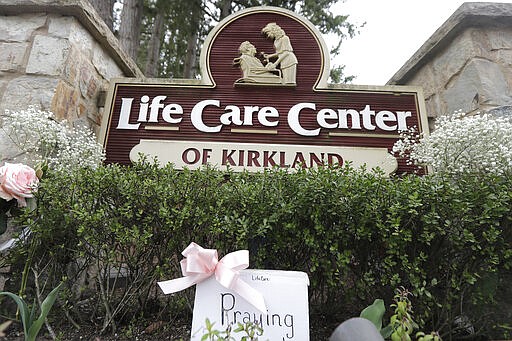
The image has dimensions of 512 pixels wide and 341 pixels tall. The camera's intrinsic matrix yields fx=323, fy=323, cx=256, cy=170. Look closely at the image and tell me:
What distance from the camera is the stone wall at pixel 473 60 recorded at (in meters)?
2.37

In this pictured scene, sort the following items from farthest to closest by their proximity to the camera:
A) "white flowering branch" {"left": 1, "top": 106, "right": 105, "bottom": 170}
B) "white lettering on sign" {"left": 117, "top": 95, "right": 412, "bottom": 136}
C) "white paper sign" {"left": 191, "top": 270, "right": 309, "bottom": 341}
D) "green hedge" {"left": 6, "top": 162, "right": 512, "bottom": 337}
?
"white lettering on sign" {"left": 117, "top": 95, "right": 412, "bottom": 136} → "white flowering branch" {"left": 1, "top": 106, "right": 105, "bottom": 170} → "green hedge" {"left": 6, "top": 162, "right": 512, "bottom": 337} → "white paper sign" {"left": 191, "top": 270, "right": 309, "bottom": 341}

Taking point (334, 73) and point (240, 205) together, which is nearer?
point (240, 205)

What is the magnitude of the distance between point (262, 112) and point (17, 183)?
5.63 feet

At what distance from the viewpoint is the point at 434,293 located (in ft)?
4.37

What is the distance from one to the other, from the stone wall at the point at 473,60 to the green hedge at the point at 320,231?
1277mm

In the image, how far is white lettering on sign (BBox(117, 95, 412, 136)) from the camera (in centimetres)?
254

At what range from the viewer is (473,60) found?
244cm

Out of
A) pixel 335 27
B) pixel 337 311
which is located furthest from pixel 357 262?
pixel 335 27

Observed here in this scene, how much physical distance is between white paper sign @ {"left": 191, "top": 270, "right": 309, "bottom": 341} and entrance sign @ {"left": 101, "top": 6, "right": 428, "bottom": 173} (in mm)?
1362

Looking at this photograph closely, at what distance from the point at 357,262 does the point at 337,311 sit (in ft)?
0.94

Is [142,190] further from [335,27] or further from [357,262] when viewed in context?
[335,27]

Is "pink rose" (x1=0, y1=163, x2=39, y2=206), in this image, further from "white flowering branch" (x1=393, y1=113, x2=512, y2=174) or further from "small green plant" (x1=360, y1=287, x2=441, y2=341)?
"white flowering branch" (x1=393, y1=113, x2=512, y2=174)

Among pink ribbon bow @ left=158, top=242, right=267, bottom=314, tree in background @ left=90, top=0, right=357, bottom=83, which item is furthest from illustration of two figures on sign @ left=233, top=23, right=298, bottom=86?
tree in background @ left=90, top=0, right=357, bottom=83

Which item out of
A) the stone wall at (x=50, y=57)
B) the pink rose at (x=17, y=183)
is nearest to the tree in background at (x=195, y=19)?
the stone wall at (x=50, y=57)
